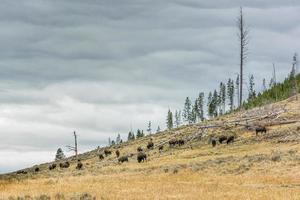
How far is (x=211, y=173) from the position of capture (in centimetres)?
4056

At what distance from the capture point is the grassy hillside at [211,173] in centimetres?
2660

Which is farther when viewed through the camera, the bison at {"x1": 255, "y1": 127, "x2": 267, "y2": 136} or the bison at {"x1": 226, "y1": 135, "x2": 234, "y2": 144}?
the bison at {"x1": 255, "y1": 127, "x2": 267, "y2": 136}

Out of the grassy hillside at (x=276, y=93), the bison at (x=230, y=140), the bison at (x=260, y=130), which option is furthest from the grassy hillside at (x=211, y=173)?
the grassy hillside at (x=276, y=93)

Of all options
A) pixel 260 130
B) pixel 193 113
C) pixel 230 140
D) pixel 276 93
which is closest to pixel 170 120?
pixel 193 113

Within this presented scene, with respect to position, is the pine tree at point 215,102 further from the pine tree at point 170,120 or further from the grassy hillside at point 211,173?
the grassy hillside at point 211,173

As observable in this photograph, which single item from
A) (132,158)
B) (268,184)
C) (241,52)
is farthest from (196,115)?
(268,184)

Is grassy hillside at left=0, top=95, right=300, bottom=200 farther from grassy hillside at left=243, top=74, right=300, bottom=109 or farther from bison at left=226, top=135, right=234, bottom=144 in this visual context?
grassy hillside at left=243, top=74, right=300, bottom=109

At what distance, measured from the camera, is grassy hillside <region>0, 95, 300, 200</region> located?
87.3 ft

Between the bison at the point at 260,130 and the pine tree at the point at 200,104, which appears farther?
the pine tree at the point at 200,104

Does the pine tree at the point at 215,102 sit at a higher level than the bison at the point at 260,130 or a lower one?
higher

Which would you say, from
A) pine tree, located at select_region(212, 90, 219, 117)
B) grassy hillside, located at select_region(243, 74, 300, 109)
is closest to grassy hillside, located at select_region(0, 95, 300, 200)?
grassy hillside, located at select_region(243, 74, 300, 109)

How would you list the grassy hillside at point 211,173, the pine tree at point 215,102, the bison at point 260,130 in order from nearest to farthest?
the grassy hillside at point 211,173
the bison at point 260,130
the pine tree at point 215,102

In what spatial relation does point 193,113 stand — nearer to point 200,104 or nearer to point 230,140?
point 200,104

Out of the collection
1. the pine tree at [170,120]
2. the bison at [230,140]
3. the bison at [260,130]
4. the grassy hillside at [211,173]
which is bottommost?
the grassy hillside at [211,173]
